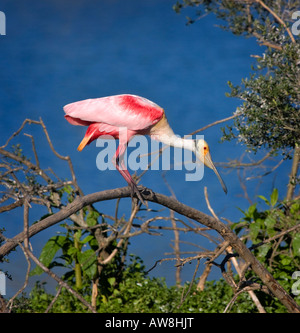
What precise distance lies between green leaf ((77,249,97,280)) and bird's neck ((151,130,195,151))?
262cm

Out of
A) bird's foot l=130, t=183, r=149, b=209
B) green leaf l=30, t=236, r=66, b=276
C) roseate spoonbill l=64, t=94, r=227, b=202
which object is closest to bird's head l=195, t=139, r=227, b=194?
roseate spoonbill l=64, t=94, r=227, b=202

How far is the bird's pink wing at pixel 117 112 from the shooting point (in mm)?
4797

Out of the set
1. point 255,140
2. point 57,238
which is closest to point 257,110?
point 255,140

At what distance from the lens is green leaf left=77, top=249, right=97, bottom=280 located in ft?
23.7

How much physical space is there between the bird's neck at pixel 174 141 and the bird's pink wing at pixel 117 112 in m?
0.29

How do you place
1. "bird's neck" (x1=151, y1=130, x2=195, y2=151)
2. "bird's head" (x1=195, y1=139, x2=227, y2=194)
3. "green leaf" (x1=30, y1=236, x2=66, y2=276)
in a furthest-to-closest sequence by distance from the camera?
"green leaf" (x1=30, y1=236, x2=66, y2=276)
"bird's head" (x1=195, y1=139, x2=227, y2=194)
"bird's neck" (x1=151, y1=130, x2=195, y2=151)

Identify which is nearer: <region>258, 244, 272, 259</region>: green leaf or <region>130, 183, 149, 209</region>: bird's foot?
<region>130, 183, 149, 209</region>: bird's foot

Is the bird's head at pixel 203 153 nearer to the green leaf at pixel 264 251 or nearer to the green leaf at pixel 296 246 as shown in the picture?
the green leaf at pixel 264 251

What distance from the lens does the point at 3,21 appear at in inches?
207

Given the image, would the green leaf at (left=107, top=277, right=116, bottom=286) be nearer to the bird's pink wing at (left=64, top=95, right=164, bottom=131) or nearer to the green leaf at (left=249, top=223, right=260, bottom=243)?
the green leaf at (left=249, top=223, right=260, bottom=243)

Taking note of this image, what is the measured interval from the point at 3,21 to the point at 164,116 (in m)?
2.04

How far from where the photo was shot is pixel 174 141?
5.38 metres

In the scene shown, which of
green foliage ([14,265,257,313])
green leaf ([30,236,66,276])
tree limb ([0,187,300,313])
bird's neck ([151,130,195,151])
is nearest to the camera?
tree limb ([0,187,300,313])

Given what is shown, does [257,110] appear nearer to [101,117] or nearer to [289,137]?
[289,137]
